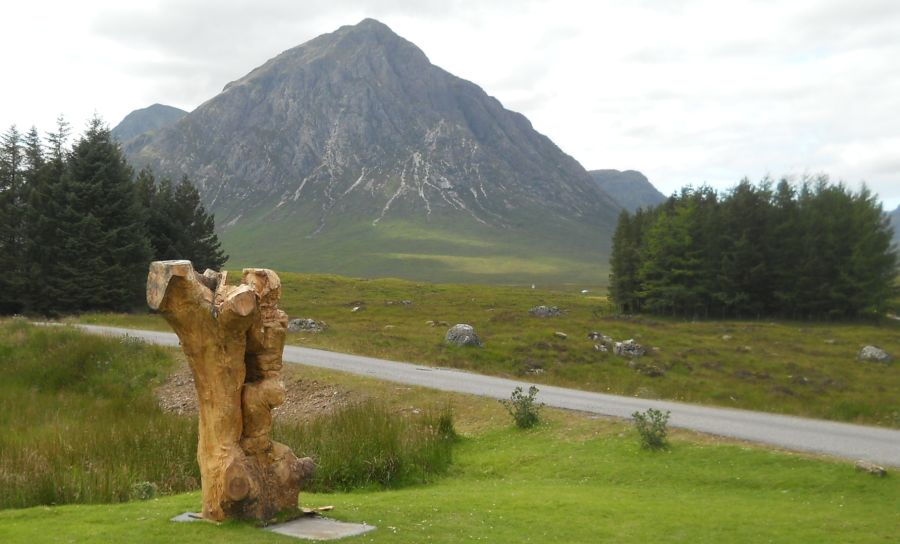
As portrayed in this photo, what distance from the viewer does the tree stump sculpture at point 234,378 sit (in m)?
10.1

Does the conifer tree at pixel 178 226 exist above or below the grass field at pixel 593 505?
above

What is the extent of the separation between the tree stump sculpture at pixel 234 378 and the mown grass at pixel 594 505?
708 millimetres

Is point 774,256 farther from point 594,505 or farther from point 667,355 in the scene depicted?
point 594,505

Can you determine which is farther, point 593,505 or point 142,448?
point 142,448

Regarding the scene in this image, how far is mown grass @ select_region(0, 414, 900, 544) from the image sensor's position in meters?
10.0

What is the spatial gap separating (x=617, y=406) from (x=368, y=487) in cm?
977

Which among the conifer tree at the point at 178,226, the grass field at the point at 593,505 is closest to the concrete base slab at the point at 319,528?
the grass field at the point at 593,505

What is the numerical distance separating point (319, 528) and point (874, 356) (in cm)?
3683

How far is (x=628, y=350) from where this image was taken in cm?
3575

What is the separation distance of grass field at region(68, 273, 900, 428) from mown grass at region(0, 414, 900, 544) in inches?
369

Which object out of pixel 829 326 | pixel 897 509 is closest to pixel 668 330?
pixel 829 326

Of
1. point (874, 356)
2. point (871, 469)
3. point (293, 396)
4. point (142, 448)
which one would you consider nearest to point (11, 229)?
Result: point (293, 396)

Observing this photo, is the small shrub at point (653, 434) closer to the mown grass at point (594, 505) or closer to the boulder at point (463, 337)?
the mown grass at point (594, 505)

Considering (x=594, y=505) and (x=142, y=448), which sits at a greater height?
(x=594, y=505)
